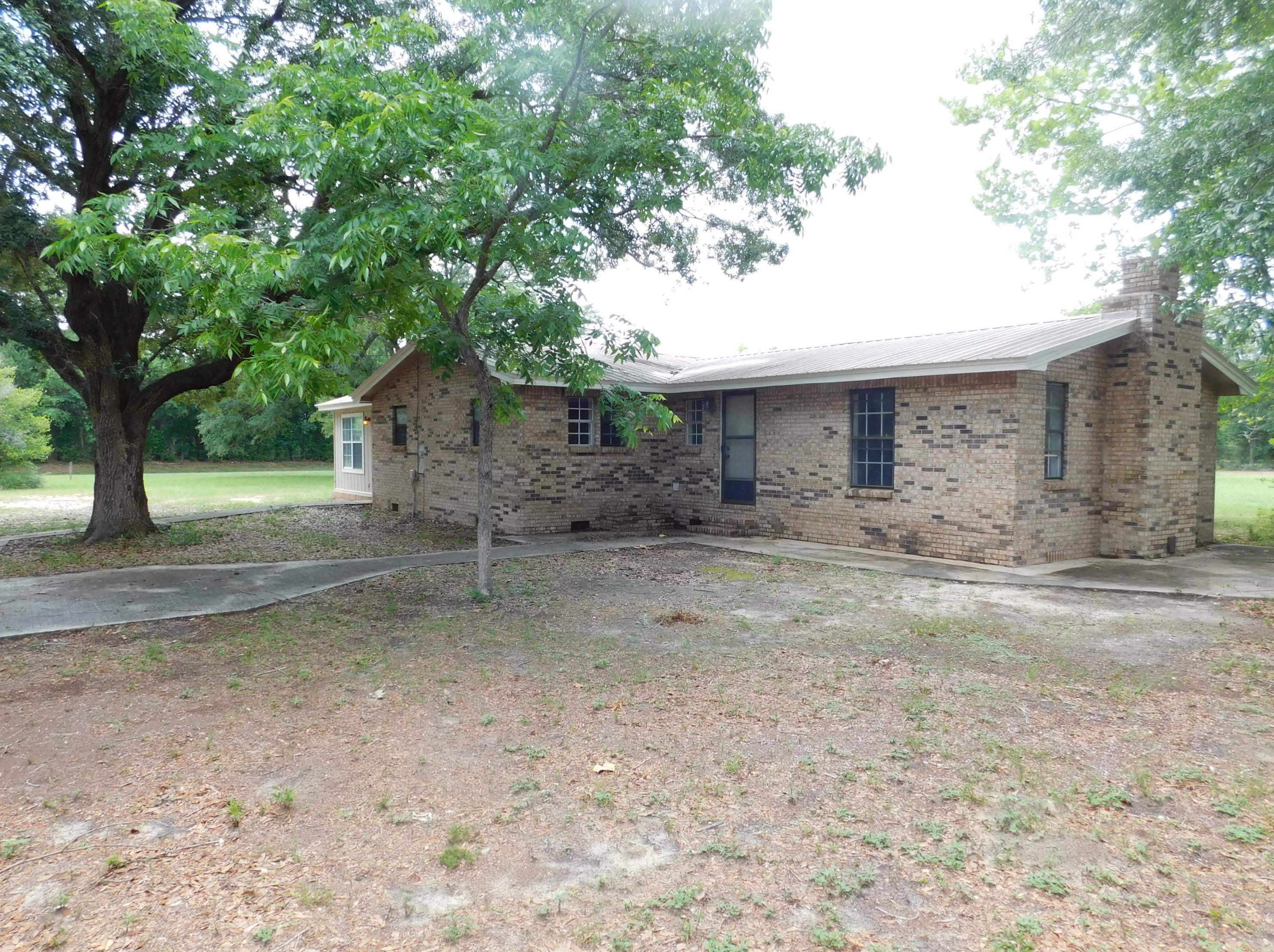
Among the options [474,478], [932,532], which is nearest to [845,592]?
[932,532]

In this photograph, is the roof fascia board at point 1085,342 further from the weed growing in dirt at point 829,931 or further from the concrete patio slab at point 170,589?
the weed growing in dirt at point 829,931

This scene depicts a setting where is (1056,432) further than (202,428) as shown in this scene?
No

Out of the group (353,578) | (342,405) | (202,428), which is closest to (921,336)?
(353,578)

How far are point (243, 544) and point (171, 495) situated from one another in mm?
13205

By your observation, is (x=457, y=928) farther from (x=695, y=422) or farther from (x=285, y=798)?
(x=695, y=422)

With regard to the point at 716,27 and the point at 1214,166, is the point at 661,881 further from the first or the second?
the point at 1214,166

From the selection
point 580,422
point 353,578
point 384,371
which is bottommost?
point 353,578

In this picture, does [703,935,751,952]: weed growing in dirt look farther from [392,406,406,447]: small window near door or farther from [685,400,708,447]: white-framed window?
[392,406,406,447]: small window near door

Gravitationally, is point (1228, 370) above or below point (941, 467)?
above

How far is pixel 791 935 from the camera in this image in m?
2.87

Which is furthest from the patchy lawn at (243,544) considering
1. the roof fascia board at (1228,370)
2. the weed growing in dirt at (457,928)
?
the roof fascia board at (1228,370)

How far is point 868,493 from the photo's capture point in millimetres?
12234

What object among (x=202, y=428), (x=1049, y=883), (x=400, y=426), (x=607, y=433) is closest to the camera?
(x=1049, y=883)

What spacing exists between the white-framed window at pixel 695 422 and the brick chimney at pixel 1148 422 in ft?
21.6
